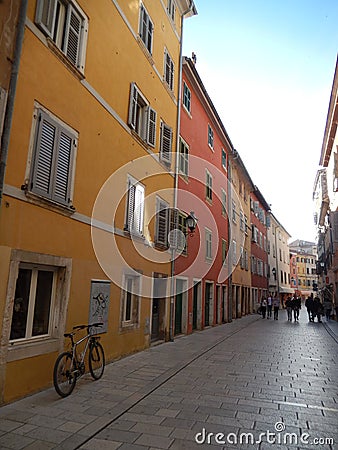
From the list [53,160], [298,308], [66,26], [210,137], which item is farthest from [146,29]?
[298,308]

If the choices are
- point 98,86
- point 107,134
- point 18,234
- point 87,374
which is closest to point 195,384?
point 87,374

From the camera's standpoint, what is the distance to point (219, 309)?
20.5 meters

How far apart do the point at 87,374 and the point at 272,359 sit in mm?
5288

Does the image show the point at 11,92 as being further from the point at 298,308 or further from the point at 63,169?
the point at 298,308

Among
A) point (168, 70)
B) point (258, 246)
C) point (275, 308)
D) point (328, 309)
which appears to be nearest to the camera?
point (168, 70)

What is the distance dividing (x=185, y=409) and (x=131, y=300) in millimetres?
4955

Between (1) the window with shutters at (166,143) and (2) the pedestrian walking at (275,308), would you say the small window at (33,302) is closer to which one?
(1) the window with shutters at (166,143)

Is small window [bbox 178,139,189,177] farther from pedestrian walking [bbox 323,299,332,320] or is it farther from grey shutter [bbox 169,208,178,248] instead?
pedestrian walking [bbox 323,299,332,320]

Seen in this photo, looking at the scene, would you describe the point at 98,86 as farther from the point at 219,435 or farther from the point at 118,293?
the point at 219,435

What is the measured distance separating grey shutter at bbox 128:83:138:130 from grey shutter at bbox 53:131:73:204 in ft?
10.7

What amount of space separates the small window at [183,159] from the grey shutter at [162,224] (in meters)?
2.79

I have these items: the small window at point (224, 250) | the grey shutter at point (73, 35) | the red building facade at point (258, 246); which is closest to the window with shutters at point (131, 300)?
the grey shutter at point (73, 35)

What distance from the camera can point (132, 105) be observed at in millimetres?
10250

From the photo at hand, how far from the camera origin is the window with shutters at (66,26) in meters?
6.42
